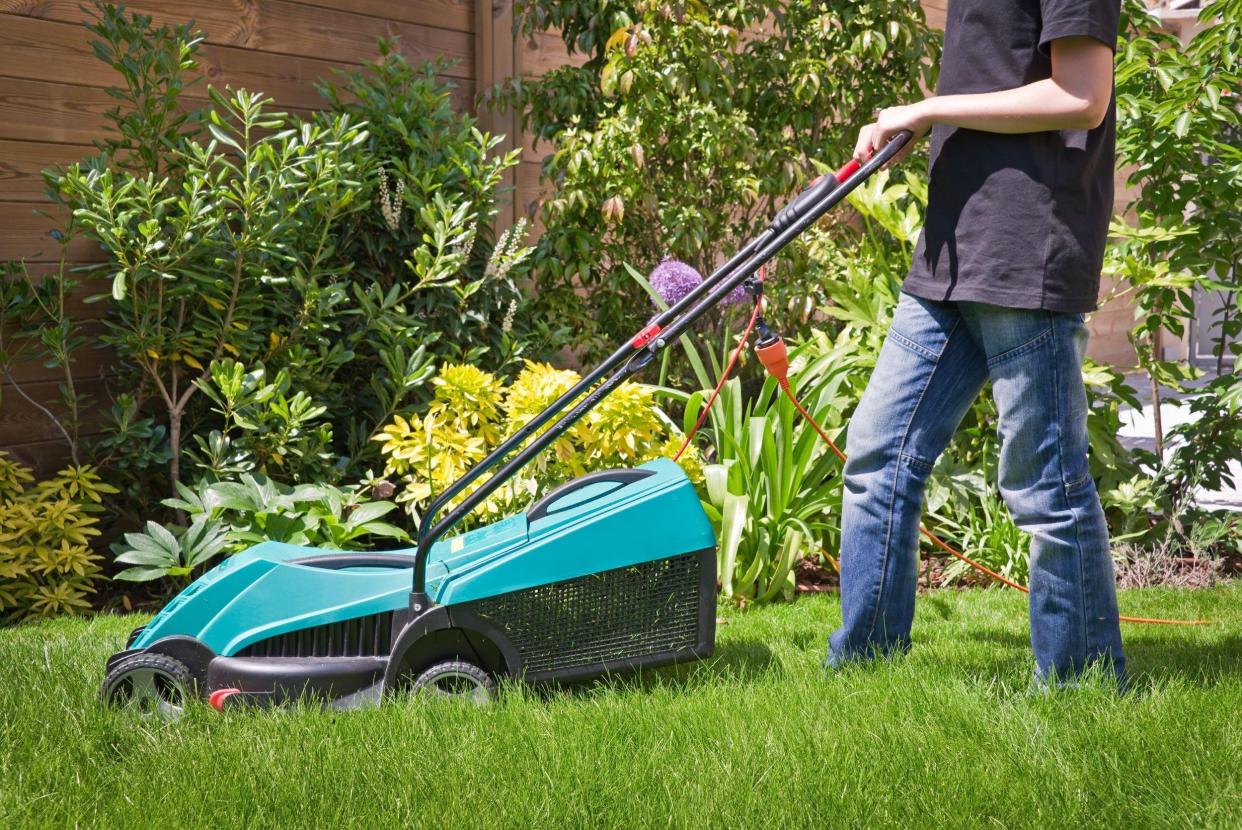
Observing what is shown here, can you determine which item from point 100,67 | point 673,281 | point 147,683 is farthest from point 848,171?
point 100,67

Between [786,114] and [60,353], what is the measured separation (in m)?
3.09

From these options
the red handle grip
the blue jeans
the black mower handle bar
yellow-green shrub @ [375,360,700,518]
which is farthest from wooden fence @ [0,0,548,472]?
the blue jeans

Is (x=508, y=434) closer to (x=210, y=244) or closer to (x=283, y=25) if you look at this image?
(x=210, y=244)

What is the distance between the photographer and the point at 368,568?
2646mm

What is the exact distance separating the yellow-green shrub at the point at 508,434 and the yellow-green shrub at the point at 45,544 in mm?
894

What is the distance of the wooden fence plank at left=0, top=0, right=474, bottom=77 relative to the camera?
389cm

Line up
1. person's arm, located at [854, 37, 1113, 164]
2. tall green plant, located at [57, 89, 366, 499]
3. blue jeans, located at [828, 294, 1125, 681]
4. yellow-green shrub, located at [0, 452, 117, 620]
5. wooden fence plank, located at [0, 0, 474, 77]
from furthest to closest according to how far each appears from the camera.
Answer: wooden fence plank, located at [0, 0, 474, 77] < tall green plant, located at [57, 89, 366, 499] < yellow-green shrub, located at [0, 452, 117, 620] < blue jeans, located at [828, 294, 1125, 681] < person's arm, located at [854, 37, 1113, 164]

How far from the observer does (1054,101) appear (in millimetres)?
2189

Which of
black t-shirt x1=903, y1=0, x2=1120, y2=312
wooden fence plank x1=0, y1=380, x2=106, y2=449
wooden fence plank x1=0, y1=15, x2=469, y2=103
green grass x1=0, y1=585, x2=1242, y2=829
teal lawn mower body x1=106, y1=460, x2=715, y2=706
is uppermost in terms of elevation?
wooden fence plank x1=0, y1=15, x2=469, y2=103

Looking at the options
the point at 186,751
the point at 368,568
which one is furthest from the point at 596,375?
the point at 186,751

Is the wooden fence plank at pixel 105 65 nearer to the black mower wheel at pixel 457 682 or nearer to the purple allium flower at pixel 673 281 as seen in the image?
the purple allium flower at pixel 673 281

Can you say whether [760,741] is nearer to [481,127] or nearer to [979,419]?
[979,419]

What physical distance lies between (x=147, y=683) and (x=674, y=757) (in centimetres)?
104

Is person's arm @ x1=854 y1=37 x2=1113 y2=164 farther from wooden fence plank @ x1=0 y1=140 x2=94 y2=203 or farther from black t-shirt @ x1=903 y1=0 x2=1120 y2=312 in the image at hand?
wooden fence plank @ x1=0 y1=140 x2=94 y2=203
